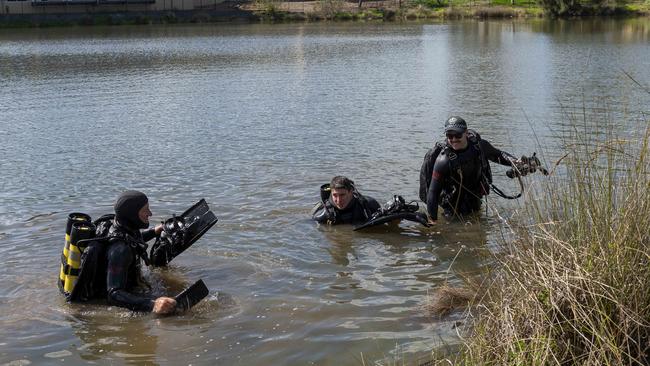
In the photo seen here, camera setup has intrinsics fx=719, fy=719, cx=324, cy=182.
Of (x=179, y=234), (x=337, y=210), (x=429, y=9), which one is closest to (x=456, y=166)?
(x=337, y=210)

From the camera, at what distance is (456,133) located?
344 inches

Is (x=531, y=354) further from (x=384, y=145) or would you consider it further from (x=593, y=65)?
(x=593, y=65)

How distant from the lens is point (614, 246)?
4.41 m

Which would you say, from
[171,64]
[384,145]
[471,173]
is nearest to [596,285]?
[471,173]

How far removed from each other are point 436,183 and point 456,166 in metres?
0.33

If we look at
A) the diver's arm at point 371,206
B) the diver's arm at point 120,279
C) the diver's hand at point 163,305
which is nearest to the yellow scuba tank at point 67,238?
the diver's arm at point 120,279

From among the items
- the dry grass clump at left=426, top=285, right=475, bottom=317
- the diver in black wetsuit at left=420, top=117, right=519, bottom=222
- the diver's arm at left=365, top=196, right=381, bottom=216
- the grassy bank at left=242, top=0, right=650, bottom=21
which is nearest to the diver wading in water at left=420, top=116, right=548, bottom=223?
the diver in black wetsuit at left=420, top=117, right=519, bottom=222

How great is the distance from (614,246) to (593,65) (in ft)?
74.7

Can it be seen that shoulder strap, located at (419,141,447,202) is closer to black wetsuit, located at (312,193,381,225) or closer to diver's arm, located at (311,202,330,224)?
black wetsuit, located at (312,193,381,225)

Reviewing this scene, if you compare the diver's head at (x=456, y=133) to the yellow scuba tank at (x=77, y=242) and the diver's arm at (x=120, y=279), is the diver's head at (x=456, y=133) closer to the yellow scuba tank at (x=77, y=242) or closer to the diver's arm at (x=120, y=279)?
the diver's arm at (x=120, y=279)

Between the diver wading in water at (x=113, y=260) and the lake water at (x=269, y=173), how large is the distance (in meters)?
0.20

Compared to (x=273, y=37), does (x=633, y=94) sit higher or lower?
lower

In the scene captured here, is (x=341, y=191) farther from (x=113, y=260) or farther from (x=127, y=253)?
(x=113, y=260)

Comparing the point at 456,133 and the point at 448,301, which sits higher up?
the point at 456,133
